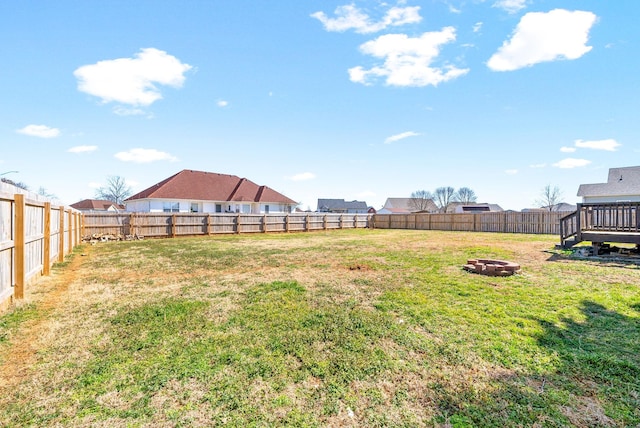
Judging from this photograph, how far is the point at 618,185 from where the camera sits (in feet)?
74.1

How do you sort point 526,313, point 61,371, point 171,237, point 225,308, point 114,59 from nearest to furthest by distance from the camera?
1. point 61,371
2. point 526,313
3. point 225,308
4. point 114,59
5. point 171,237

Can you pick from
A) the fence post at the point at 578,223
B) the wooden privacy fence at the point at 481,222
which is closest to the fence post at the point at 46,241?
the fence post at the point at 578,223

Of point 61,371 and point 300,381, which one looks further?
point 61,371

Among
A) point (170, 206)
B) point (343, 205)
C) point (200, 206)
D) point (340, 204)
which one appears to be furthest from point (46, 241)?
point (340, 204)

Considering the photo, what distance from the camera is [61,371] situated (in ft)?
8.89

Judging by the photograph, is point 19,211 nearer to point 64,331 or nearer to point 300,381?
point 64,331

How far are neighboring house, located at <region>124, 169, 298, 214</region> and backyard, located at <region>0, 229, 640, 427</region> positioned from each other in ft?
69.6

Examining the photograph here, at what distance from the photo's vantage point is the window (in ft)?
83.4

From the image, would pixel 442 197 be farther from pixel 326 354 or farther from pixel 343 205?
pixel 326 354

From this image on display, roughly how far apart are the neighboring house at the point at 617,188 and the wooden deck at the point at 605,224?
16.8 metres

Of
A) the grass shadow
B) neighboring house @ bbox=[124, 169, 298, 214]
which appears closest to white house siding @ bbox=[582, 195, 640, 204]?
the grass shadow

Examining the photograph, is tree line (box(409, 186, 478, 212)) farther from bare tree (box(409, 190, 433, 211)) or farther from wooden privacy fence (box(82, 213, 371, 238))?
wooden privacy fence (box(82, 213, 371, 238))

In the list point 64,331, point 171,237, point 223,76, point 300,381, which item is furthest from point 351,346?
point 171,237

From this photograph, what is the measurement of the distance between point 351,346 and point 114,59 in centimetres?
1320
